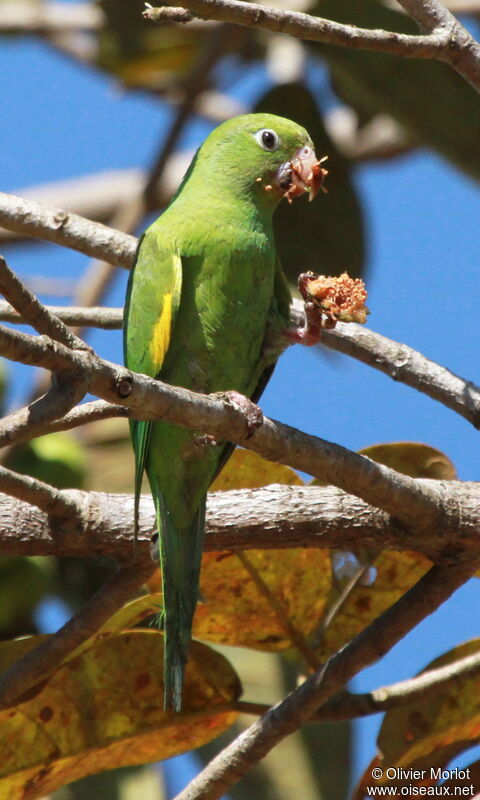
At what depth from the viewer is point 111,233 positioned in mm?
3295

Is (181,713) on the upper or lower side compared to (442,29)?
lower

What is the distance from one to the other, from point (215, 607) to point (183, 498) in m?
0.31

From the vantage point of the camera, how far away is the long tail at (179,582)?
8.82 ft

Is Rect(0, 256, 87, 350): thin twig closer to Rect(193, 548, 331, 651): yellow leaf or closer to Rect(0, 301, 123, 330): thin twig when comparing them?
Rect(0, 301, 123, 330): thin twig

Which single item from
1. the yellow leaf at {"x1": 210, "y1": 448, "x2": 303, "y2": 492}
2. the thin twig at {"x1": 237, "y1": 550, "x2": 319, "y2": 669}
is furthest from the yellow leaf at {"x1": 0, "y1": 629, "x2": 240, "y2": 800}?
the yellow leaf at {"x1": 210, "y1": 448, "x2": 303, "y2": 492}

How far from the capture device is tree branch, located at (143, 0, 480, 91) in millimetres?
2166

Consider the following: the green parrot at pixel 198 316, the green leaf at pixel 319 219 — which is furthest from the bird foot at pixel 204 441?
the green leaf at pixel 319 219

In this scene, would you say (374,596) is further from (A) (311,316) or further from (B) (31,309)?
(B) (31,309)

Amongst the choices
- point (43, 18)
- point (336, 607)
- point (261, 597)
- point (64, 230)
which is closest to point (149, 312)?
point (64, 230)

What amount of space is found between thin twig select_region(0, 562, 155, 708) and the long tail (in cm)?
9

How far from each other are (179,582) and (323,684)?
50 cm

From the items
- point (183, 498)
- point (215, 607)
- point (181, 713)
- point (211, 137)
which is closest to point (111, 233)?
point (211, 137)

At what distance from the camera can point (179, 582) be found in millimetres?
2807

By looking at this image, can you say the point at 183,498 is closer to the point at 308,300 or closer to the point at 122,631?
the point at 122,631
